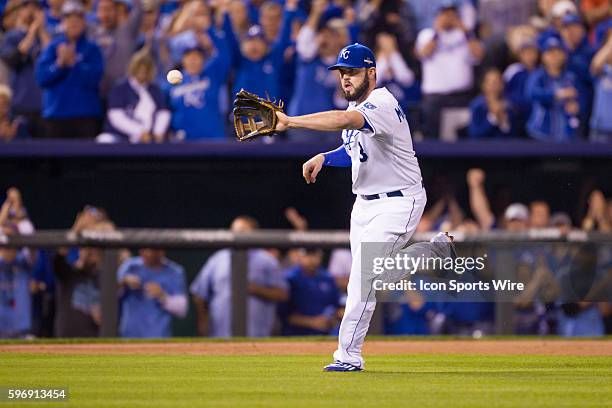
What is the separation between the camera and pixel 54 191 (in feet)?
44.2

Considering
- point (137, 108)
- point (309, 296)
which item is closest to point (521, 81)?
point (309, 296)

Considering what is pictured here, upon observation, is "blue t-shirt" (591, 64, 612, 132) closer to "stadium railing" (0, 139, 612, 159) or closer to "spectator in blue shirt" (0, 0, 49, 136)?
"stadium railing" (0, 139, 612, 159)

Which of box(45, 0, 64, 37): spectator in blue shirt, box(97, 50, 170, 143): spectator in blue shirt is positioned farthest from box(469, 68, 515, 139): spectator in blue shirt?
box(45, 0, 64, 37): spectator in blue shirt

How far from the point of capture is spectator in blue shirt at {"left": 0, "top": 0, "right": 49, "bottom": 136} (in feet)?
43.2

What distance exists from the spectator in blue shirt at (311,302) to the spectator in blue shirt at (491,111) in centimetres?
230

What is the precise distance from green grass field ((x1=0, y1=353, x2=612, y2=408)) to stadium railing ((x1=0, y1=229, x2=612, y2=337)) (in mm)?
3012

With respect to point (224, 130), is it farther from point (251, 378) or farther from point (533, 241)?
point (251, 378)

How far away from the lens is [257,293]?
12336 mm

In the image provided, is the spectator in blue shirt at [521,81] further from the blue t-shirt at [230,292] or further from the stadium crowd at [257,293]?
the blue t-shirt at [230,292]

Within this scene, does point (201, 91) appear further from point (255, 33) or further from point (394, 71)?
point (394, 71)

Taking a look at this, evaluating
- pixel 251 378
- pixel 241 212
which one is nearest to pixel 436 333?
pixel 241 212

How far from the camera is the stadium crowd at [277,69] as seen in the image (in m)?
12.9

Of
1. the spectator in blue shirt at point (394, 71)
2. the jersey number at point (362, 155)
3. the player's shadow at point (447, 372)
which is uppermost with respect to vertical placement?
the spectator in blue shirt at point (394, 71)

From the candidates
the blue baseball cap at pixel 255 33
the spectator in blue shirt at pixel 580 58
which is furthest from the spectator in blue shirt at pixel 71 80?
the spectator in blue shirt at pixel 580 58
